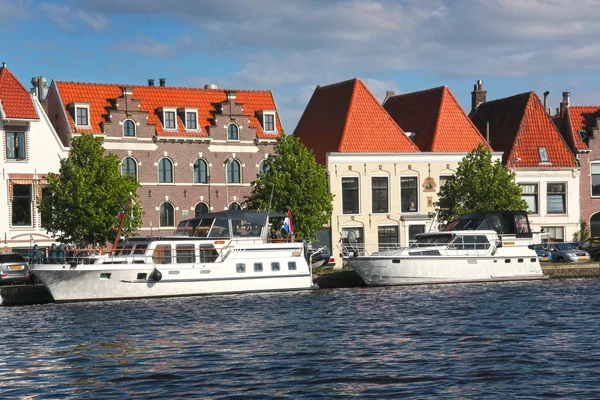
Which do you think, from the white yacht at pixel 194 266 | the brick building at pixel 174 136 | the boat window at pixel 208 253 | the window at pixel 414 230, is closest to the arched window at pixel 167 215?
the brick building at pixel 174 136

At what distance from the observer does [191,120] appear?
65.0 metres

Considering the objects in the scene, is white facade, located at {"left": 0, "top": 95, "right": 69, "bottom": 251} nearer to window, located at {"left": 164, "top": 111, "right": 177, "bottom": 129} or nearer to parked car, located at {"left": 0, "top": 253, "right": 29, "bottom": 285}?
window, located at {"left": 164, "top": 111, "right": 177, "bottom": 129}

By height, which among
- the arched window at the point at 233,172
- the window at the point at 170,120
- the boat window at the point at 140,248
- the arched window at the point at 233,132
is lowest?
the boat window at the point at 140,248

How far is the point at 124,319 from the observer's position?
39531mm

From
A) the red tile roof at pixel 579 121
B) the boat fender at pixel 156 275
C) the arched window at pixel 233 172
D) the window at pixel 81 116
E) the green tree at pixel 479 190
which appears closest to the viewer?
the boat fender at pixel 156 275

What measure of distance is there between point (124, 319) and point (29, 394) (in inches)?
584

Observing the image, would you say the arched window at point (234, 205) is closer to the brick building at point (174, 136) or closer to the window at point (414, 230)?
the brick building at point (174, 136)

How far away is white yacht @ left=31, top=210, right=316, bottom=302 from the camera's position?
153 feet

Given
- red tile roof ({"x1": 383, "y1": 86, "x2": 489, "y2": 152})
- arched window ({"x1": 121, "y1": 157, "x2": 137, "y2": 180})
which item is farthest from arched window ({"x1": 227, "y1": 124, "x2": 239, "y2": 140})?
red tile roof ({"x1": 383, "y1": 86, "x2": 489, "y2": 152})

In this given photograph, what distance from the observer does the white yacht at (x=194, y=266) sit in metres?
46.7

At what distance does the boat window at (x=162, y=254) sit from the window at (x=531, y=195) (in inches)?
1298

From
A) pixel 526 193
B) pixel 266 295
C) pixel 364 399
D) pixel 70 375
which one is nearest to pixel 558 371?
pixel 364 399

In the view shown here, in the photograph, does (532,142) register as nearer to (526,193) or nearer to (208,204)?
(526,193)

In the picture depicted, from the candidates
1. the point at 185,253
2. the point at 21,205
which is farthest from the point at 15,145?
the point at 185,253
